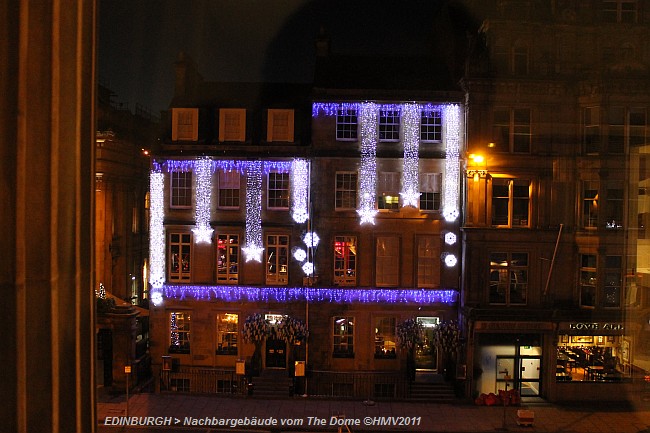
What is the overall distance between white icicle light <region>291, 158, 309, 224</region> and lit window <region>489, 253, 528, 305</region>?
8225 mm

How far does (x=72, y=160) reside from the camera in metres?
4.69

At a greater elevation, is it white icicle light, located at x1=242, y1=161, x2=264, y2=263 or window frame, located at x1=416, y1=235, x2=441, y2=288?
white icicle light, located at x1=242, y1=161, x2=264, y2=263

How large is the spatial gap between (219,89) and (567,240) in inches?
689

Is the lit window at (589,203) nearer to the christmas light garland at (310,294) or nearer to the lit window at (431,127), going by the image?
the christmas light garland at (310,294)

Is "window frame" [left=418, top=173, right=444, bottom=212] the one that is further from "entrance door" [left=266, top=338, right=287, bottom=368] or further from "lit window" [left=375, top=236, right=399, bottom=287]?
"entrance door" [left=266, top=338, right=287, bottom=368]

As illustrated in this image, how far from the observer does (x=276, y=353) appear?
2497 cm

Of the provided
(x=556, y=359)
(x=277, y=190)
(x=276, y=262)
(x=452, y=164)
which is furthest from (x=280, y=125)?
(x=556, y=359)

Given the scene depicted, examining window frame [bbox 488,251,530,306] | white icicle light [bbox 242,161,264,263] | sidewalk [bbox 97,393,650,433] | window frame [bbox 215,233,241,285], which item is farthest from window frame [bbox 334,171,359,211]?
sidewalk [bbox 97,393,650,433]

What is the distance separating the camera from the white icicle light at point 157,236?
80.9 feet

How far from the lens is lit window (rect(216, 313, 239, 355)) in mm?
24938

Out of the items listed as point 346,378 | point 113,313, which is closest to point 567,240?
point 346,378

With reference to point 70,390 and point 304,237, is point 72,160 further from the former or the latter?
point 304,237

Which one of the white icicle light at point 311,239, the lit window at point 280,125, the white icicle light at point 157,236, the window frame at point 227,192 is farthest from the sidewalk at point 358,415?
the lit window at point 280,125

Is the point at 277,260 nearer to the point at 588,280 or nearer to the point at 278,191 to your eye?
the point at 278,191
